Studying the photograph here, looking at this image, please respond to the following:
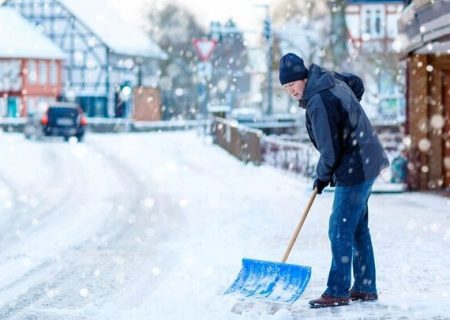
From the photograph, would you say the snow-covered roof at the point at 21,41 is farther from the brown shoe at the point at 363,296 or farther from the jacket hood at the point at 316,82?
the jacket hood at the point at 316,82

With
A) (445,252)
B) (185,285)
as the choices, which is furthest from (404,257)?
(185,285)

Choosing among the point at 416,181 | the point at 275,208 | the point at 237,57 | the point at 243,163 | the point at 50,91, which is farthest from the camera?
the point at 237,57

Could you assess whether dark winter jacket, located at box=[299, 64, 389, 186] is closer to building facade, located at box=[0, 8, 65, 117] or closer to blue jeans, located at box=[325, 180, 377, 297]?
blue jeans, located at box=[325, 180, 377, 297]

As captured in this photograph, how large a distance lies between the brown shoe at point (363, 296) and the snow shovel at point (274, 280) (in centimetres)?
47

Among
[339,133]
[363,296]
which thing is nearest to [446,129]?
[363,296]

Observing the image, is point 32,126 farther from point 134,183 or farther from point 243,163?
point 134,183

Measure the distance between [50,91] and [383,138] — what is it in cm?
3513

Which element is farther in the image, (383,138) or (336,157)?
(383,138)

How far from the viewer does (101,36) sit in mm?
62688

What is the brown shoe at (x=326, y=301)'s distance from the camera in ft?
22.3

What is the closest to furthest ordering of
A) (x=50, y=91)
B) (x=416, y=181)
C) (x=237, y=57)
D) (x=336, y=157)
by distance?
(x=336, y=157)
(x=416, y=181)
(x=50, y=91)
(x=237, y=57)

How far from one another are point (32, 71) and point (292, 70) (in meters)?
56.6

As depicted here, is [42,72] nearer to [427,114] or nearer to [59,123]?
[59,123]

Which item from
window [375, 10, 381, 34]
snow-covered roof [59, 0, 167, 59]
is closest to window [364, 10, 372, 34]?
window [375, 10, 381, 34]
